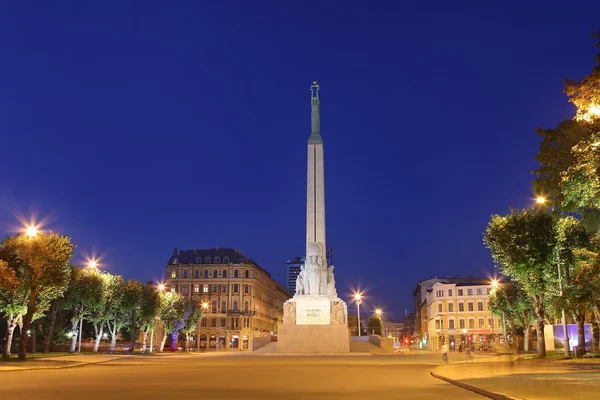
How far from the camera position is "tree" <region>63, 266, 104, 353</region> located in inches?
2304

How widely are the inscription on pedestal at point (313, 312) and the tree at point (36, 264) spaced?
80.0 ft

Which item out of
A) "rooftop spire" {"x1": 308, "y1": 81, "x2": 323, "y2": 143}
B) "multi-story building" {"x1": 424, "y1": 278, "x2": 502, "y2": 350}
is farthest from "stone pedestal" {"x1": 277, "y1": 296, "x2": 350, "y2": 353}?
"multi-story building" {"x1": 424, "y1": 278, "x2": 502, "y2": 350}

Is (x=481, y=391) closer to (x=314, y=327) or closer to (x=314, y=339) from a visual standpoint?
(x=314, y=339)

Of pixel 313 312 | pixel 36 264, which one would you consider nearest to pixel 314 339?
pixel 313 312

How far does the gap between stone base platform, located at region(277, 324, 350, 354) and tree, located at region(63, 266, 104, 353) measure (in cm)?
2056

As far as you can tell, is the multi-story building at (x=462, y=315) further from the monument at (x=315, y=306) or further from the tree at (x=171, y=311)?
the monument at (x=315, y=306)

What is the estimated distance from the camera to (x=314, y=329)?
191 ft

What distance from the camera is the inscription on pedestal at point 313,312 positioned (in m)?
59.1

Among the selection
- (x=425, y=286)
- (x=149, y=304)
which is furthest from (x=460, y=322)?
(x=149, y=304)

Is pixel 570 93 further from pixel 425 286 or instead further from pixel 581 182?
pixel 425 286

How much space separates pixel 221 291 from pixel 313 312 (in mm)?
66017

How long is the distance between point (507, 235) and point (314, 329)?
24.1 metres

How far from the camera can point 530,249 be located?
4131cm

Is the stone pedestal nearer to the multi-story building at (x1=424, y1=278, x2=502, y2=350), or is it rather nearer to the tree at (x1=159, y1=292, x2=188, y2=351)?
the tree at (x1=159, y1=292, x2=188, y2=351)
